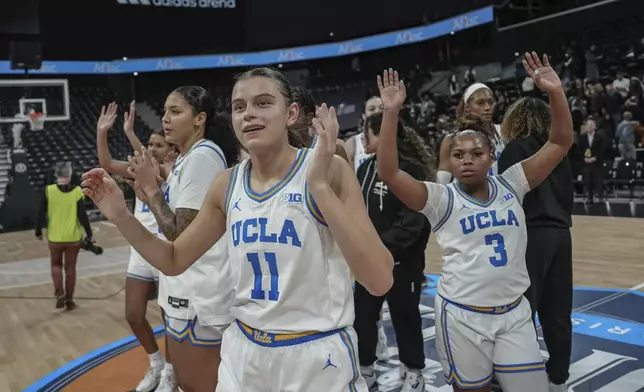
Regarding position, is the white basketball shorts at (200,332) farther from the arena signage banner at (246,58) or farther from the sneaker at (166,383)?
the arena signage banner at (246,58)

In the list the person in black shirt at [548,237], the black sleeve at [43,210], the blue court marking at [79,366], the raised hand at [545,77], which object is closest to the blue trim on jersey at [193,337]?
the person in black shirt at [548,237]

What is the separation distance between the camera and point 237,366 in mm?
1864

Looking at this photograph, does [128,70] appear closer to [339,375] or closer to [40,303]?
[40,303]

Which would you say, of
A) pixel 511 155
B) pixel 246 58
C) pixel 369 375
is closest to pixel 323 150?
pixel 511 155

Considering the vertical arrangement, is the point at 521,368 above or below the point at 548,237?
below

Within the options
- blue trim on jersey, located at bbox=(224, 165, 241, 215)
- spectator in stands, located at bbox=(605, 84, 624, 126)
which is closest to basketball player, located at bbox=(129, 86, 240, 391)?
blue trim on jersey, located at bbox=(224, 165, 241, 215)

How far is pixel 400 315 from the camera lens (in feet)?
12.0

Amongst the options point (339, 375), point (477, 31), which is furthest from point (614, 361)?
point (477, 31)

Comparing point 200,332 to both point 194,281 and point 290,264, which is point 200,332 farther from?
point 290,264

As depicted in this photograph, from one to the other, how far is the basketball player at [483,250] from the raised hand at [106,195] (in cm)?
112

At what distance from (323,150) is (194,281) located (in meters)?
1.35

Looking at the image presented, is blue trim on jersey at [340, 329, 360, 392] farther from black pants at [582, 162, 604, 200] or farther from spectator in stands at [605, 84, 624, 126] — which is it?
spectator in stands at [605, 84, 624, 126]

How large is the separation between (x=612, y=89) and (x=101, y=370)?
43.0 feet

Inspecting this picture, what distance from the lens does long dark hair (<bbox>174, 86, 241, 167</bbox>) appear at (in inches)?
115
